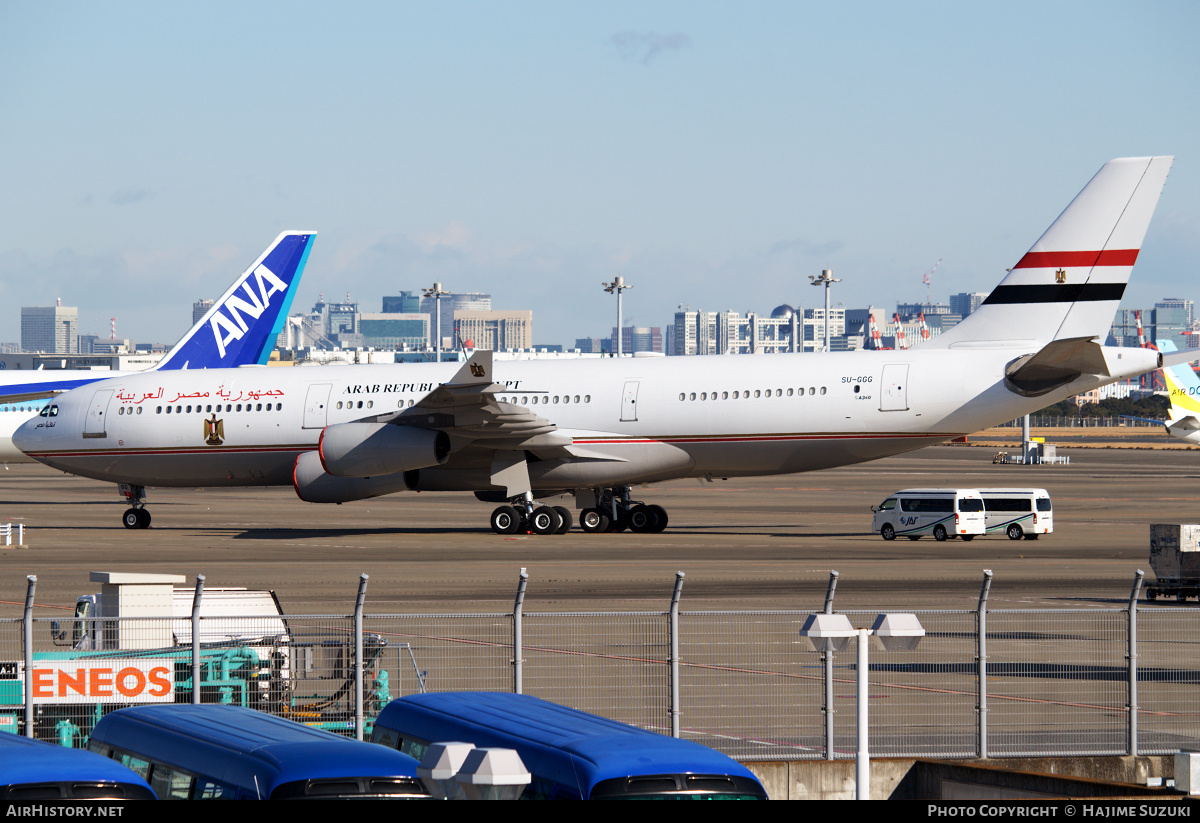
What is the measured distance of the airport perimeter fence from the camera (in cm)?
1365

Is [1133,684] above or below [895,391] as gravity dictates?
below

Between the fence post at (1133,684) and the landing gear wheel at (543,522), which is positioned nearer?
the fence post at (1133,684)

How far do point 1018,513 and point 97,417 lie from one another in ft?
84.7

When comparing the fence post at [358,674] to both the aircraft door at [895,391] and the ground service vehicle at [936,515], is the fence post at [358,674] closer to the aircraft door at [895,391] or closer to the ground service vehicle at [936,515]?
the aircraft door at [895,391]

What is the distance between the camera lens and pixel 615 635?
14.7 meters

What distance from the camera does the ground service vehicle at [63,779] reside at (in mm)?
8133

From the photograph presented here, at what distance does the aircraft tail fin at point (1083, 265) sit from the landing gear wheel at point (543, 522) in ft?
37.1

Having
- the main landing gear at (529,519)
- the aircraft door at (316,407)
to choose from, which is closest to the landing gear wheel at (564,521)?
the main landing gear at (529,519)

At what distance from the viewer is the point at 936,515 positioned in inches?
1581

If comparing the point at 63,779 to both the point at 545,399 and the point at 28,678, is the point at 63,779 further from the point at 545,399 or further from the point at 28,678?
the point at 545,399

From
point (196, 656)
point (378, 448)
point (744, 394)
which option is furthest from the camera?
point (744, 394)

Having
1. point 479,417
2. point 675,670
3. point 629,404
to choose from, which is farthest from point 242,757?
point 629,404

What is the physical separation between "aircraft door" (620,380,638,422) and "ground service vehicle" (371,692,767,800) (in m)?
27.5

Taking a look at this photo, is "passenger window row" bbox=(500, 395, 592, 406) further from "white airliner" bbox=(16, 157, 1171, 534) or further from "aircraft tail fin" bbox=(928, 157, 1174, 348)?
"aircraft tail fin" bbox=(928, 157, 1174, 348)
